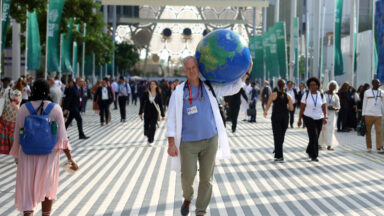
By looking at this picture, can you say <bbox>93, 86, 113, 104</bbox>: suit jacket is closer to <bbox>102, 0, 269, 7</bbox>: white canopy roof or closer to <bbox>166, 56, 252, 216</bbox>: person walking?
<bbox>166, 56, 252, 216</bbox>: person walking

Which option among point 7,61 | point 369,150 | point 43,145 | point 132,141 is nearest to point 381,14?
point 369,150

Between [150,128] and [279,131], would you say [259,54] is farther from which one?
[279,131]

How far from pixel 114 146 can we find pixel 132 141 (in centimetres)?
149

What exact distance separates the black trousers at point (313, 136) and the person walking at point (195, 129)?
6.49m

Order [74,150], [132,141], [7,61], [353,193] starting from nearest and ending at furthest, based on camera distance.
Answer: [353,193], [74,150], [132,141], [7,61]

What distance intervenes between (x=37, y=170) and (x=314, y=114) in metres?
7.85

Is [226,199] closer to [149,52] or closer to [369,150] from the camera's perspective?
[369,150]

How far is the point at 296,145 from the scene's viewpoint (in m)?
16.1

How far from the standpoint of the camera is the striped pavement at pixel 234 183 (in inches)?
308

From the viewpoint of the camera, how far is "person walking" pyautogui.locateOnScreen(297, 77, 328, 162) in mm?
12737

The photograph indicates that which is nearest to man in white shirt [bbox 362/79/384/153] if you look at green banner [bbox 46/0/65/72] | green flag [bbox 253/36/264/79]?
green banner [bbox 46/0/65/72]

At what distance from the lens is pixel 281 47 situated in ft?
97.7

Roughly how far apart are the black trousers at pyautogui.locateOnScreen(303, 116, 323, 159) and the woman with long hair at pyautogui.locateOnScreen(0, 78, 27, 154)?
18.9ft

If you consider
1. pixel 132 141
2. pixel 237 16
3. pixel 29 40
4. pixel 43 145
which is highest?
pixel 237 16
